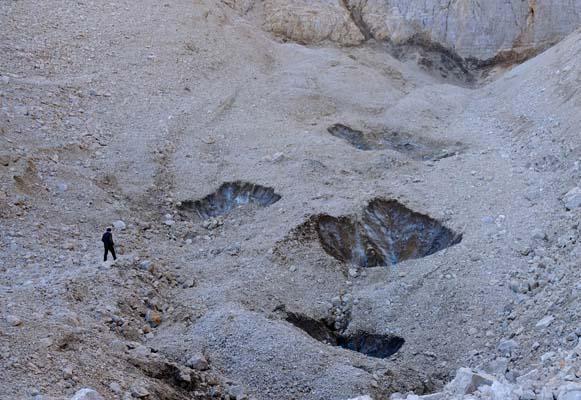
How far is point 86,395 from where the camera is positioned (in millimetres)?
6129

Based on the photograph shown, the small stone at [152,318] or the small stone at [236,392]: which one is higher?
the small stone at [236,392]

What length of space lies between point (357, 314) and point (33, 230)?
4.81 m

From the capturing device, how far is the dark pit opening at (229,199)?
496 inches

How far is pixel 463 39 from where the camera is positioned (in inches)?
882

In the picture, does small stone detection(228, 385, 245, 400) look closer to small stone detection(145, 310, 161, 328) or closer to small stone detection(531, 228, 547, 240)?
small stone detection(145, 310, 161, 328)

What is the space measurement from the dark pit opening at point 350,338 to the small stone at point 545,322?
1995 mm

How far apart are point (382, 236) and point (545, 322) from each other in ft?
12.8

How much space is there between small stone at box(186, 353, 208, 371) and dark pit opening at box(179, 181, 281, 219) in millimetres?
4627

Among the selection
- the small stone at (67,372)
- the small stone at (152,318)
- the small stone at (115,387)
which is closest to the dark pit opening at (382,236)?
the small stone at (152,318)

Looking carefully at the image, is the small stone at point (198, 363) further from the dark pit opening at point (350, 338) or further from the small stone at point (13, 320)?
the small stone at point (13, 320)

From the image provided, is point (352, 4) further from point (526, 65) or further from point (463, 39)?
point (526, 65)

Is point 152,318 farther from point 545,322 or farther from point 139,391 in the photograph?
point 545,322

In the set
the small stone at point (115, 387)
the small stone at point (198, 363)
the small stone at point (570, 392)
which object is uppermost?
the small stone at point (570, 392)

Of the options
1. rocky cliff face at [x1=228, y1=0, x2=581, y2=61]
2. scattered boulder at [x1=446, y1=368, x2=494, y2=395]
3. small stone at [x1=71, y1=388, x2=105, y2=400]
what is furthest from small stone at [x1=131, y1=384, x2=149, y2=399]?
rocky cliff face at [x1=228, y1=0, x2=581, y2=61]
